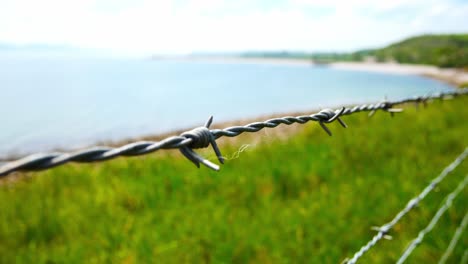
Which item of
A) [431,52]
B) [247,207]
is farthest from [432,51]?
[247,207]

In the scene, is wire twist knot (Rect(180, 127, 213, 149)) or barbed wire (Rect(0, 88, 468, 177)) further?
wire twist knot (Rect(180, 127, 213, 149))

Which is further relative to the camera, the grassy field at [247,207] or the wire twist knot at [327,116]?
the grassy field at [247,207]

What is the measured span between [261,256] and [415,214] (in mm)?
1281

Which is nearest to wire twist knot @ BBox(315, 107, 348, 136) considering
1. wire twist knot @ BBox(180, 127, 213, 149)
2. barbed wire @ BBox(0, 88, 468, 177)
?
barbed wire @ BBox(0, 88, 468, 177)

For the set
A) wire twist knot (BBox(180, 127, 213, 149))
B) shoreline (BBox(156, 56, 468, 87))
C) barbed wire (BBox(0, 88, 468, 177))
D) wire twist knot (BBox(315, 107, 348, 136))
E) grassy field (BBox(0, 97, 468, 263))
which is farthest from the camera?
shoreline (BBox(156, 56, 468, 87))

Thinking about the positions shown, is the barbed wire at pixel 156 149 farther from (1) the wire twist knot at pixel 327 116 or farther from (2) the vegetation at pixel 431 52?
(2) the vegetation at pixel 431 52

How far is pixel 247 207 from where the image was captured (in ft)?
12.4

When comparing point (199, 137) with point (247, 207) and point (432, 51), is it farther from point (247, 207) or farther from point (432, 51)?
point (432, 51)

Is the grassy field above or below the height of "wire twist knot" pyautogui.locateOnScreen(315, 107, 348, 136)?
below

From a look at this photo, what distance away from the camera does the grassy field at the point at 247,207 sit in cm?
278

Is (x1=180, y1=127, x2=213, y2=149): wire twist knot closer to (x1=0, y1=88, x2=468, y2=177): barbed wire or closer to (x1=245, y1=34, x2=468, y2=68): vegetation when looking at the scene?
(x1=0, y1=88, x2=468, y2=177): barbed wire

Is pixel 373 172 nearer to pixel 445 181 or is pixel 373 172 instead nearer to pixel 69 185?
pixel 445 181

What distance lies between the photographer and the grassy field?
2779 millimetres

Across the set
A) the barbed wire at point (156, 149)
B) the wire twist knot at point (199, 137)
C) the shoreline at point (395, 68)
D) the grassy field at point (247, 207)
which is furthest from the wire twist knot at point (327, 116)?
the shoreline at point (395, 68)
